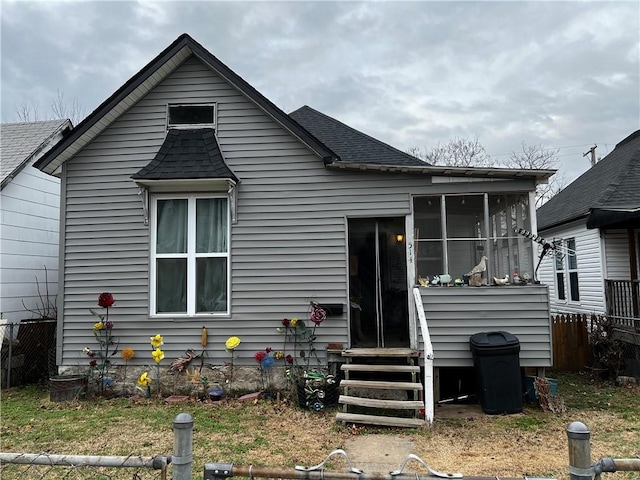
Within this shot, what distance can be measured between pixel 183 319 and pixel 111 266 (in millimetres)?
1604

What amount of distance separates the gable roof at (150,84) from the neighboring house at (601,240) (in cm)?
542

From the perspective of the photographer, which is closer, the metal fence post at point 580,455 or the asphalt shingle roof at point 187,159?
the metal fence post at point 580,455

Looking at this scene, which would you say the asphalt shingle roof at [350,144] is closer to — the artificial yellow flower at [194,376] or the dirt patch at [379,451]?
the dirt patch at [379,451]

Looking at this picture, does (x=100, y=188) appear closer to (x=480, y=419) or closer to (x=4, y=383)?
(x=4, y=383)

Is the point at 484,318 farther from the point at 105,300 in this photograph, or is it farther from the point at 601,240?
the point at 105,300

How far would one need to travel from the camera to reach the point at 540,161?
2995 centimetres

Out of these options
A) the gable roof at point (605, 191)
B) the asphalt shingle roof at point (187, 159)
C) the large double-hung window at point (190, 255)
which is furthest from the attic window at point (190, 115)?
the gable roof at point (605, 191)

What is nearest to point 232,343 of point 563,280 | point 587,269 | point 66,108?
point 587,269

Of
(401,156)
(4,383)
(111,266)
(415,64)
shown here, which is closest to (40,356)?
(4,383)

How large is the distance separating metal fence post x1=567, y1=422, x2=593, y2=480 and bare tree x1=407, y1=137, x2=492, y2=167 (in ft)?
91.4

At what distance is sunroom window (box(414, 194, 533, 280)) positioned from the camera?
276 inches

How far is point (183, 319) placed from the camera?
7.20 metres

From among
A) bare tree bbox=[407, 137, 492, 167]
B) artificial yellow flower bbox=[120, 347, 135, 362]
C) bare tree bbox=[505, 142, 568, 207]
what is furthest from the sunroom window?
bare tree bbox=[505, 142, 568, 207]

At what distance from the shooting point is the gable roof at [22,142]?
9403mm
